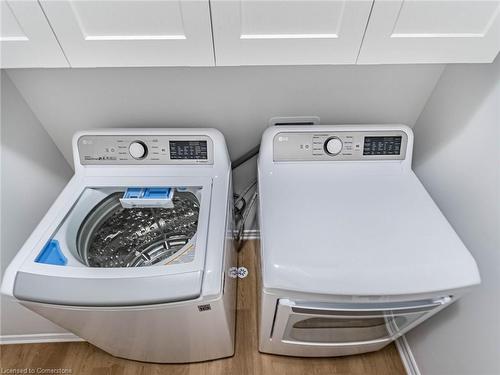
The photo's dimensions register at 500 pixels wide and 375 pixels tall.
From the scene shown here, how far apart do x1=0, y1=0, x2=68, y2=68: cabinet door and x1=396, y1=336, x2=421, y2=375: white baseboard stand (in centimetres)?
197

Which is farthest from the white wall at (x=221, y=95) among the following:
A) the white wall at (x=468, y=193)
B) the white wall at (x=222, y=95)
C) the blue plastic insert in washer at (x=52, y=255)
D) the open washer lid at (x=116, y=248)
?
the blue plastic insert in washer at (x=52, y=255)

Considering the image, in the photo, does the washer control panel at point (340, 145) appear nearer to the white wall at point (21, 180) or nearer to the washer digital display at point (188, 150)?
the washer digital display at point (188, 150)

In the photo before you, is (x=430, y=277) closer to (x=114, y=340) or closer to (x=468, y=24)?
(x=468, y=24)

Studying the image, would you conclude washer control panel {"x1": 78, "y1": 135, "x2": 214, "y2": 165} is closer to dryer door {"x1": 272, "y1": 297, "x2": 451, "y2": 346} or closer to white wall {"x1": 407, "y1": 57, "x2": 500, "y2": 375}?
dryer door {"x1": 272, "y1": 297, "x2": 451, "y2": 346}

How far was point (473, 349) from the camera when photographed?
1116mm

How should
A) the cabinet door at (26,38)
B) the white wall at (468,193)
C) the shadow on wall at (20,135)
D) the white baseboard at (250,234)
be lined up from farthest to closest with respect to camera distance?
the white baseboard at (250,234) → the shadow on wall at (20,135) → the white wall at (468,193) → the cabinet door at (26,38)

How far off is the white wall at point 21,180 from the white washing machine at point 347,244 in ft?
3.47

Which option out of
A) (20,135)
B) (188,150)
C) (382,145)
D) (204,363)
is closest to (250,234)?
(204,363)

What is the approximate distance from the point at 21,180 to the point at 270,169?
111 cm

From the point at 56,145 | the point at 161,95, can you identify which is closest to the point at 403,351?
the point at 161,95

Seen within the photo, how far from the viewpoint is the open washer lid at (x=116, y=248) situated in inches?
34.6

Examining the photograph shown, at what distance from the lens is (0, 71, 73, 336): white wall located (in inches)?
47.9

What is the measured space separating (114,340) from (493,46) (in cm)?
172

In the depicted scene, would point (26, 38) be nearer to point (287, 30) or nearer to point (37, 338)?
point (287, 30)
